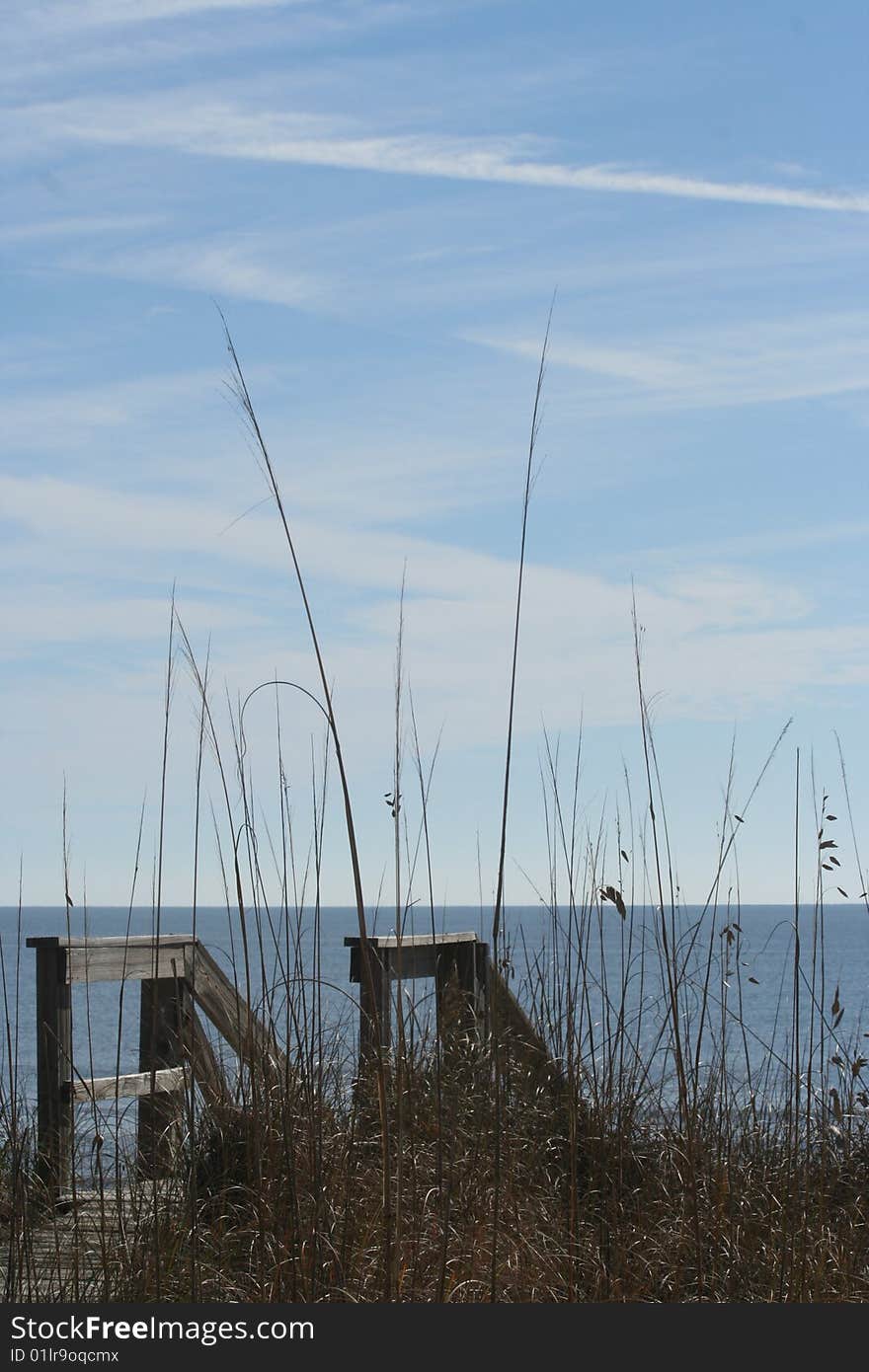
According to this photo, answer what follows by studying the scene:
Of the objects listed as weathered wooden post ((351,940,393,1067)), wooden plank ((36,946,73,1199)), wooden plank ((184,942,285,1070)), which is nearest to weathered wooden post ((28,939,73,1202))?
wooden plank ((36,946,73,1199))

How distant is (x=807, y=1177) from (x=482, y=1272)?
681 millimetres

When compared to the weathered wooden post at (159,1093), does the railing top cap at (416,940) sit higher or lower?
higher

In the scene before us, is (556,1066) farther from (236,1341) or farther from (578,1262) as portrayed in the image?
(236,1341)

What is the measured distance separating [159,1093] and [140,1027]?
0.57 m

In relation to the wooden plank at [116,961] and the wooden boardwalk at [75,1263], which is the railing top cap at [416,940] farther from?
the wooden boardwalk at [75,1263]

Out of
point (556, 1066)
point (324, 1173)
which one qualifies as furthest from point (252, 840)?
point (556, 1066)

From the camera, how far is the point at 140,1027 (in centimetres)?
394

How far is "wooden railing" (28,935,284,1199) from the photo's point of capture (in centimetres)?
331

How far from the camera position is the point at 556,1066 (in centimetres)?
333

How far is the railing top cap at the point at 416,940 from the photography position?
412 centimetres

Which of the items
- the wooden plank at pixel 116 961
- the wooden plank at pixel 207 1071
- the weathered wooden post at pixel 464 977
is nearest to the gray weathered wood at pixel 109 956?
the wooden plank at pixel 116 961

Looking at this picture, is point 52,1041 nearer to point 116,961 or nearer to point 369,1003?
point 116,961

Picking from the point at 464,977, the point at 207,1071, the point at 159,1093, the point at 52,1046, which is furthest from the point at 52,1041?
the point at 464,977

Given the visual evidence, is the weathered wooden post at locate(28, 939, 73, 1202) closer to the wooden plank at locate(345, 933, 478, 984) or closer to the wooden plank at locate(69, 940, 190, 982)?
the wooden plank at locate(69, 940, 190, 982)
